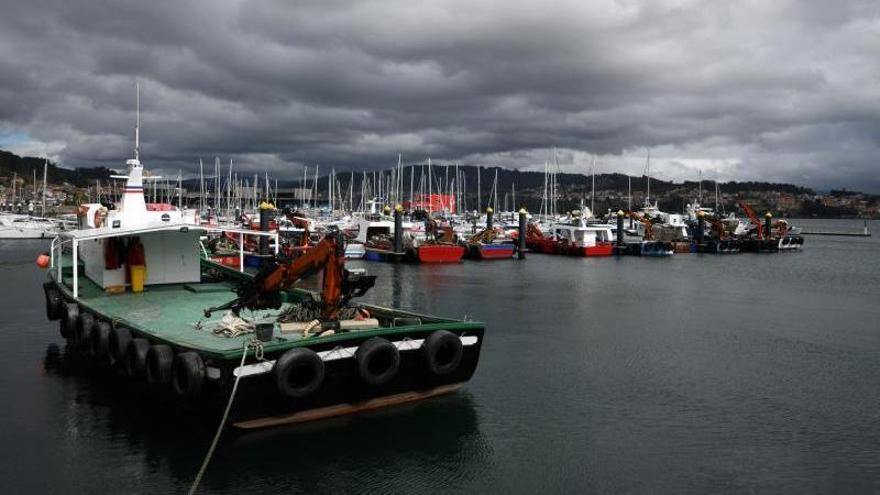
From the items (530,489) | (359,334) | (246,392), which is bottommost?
(530,489)

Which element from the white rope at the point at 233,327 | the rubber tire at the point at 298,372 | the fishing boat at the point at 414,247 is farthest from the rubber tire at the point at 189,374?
the fishing boat at the point at 414,247

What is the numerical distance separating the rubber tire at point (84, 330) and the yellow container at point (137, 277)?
1.81 m

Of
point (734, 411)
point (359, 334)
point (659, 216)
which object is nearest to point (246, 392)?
point (359, 334)

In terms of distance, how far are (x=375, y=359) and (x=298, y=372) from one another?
1.56 m

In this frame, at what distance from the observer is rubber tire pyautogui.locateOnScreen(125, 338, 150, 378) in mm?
14250

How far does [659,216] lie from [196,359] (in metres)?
93.3

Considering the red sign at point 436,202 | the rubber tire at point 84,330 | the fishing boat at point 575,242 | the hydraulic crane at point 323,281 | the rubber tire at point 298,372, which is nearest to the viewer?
the rubber tire at point 298,372

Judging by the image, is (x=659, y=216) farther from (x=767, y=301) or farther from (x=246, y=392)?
(x=246, y=392)

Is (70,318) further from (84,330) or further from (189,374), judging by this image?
(189,374)

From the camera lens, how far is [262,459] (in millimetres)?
12305

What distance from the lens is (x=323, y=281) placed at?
48.5ft

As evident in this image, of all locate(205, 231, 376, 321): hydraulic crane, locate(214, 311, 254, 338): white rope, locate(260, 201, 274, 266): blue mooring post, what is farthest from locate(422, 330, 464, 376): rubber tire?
locate(260, 201, 274, 266): blue mooring post

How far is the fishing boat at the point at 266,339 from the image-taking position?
1253 cm

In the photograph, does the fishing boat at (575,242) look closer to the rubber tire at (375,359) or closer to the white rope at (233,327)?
the white rope at (233,327)
